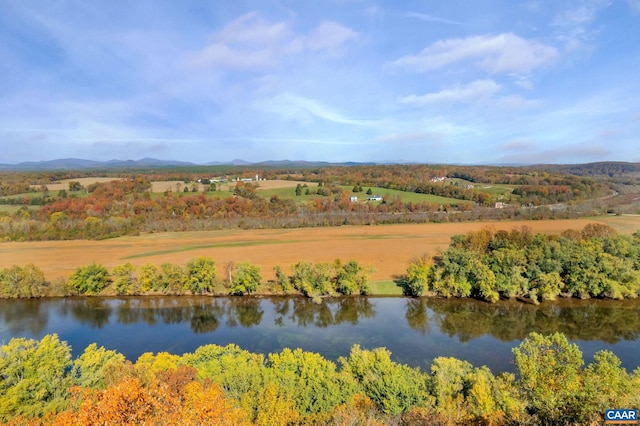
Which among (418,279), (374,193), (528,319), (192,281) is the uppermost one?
(374,193)

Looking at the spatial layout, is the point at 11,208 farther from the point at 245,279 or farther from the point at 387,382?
the point at 387,382

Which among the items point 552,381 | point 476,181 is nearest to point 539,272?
point 552,381

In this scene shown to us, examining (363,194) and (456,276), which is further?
(363,194)

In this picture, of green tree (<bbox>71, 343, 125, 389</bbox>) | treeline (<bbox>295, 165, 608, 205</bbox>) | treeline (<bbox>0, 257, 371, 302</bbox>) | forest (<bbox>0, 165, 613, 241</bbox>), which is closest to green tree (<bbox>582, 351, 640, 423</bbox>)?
green tree (<bbox>71, 343, 125, 389</bbox>)

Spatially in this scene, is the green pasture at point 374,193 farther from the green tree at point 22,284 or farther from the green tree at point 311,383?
the green tree at point 311,383

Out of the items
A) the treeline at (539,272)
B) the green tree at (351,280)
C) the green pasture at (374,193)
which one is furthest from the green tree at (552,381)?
the green pasture at (374,193)

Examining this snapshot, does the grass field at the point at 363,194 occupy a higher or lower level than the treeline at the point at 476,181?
lower

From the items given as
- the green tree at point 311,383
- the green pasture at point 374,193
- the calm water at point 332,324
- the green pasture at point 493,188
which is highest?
the green pasture at point 493,188

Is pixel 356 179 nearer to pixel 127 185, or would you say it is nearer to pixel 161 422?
pixel 127 185
